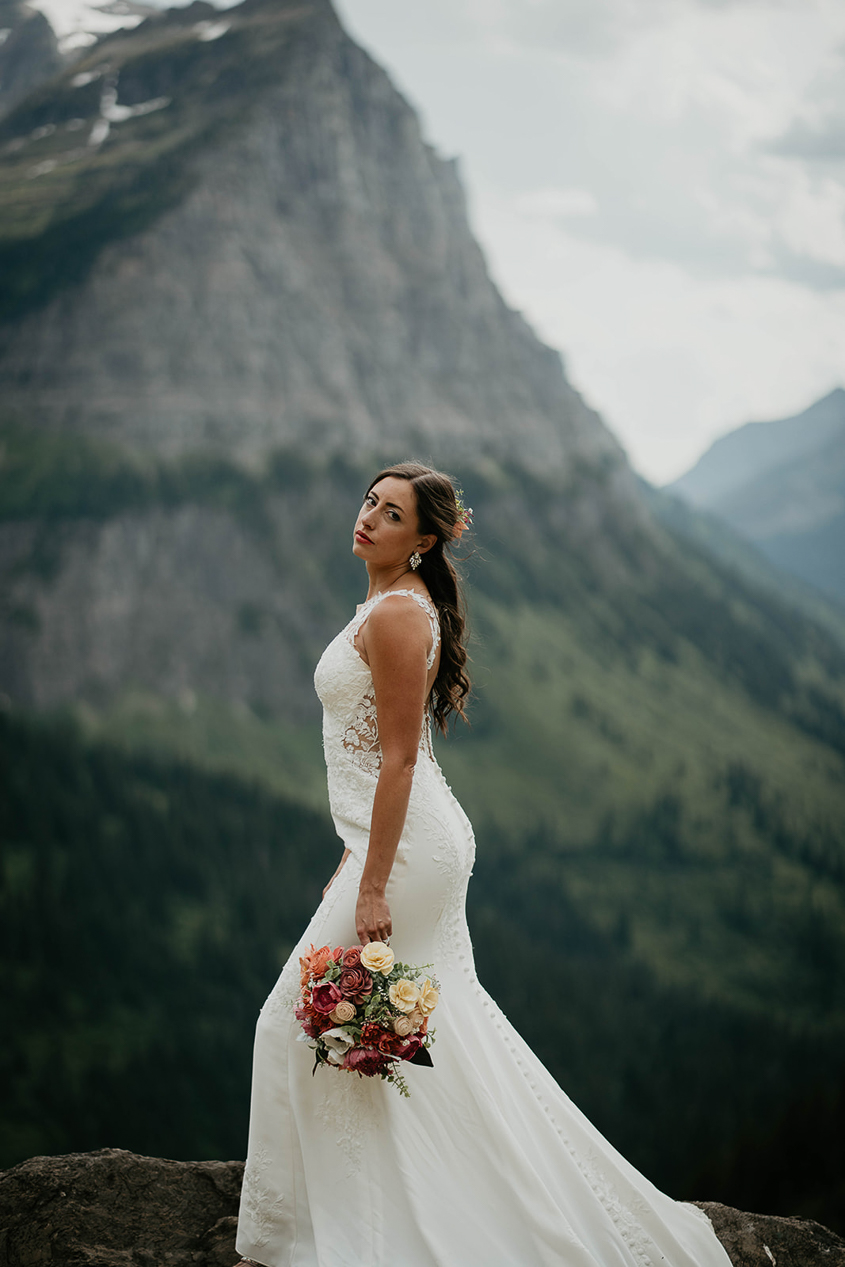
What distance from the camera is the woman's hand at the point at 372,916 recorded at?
4.37 m

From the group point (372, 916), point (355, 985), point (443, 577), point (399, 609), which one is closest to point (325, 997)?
point (355, 985)

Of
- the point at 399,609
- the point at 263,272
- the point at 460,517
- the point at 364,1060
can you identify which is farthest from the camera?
the point at 263,272

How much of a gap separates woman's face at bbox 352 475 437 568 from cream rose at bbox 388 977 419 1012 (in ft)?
5.79

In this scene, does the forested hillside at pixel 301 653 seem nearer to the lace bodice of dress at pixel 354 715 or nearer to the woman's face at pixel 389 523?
the woman's face at pixel 389 523

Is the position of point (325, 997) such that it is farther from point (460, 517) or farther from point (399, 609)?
point (460, 517)

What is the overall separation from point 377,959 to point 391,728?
0.91 m

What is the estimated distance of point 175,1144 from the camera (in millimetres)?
71375

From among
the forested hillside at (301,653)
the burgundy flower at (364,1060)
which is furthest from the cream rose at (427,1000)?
the forested hillside at (301,653)

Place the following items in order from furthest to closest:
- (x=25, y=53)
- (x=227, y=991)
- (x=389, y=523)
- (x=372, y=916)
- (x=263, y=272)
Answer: (x=25, y=53) → (x=263, y=272) → (x=227, y=991) → (x=389, y=523) → (x=372, y=916)

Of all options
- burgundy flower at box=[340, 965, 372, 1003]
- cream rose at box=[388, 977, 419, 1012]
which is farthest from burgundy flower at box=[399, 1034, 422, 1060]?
burgundy flower at box=[340, 965, 372, 1003]

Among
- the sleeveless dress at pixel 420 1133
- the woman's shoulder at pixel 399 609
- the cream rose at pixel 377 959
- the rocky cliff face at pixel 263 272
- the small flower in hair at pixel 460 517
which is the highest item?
the small flower in hair at pixel 460 517

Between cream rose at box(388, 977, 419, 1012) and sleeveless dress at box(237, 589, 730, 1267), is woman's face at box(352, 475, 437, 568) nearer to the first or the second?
sleeveless dress at box(237, 589, 730, 1267)

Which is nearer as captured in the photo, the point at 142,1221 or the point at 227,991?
the point at 142,1221

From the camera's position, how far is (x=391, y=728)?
4.44 meters
